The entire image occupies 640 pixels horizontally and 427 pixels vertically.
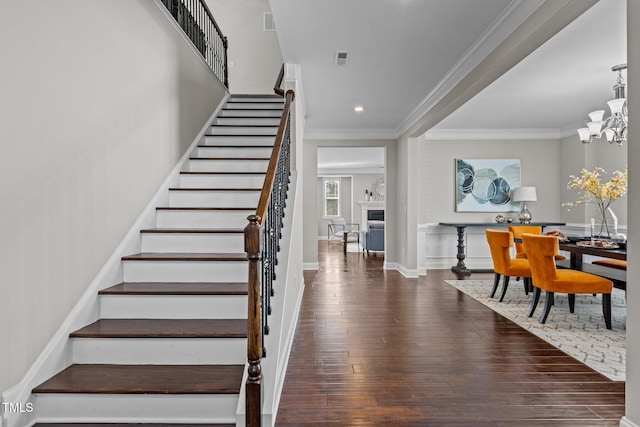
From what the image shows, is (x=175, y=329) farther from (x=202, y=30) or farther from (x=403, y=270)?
(x=403, y=270)

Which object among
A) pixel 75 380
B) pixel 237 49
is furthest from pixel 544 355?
pixel 237 49

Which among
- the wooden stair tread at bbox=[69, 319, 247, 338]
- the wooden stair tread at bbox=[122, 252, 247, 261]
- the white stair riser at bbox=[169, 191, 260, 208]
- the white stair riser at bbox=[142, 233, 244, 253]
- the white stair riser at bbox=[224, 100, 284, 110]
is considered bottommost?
the wooden stair tread at bbox=[69, 319, 247, 338]

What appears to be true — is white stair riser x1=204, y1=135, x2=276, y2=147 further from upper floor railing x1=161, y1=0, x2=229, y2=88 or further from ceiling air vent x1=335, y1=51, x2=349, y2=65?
ceiling air vent x1=335, y1=51, x2=349, y2=65

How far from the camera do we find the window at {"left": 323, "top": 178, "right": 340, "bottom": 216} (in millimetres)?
13562

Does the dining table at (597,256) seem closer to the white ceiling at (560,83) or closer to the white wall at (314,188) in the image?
the white ceiling at (560,83)

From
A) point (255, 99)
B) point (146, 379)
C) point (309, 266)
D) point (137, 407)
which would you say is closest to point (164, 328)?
point (146, 379)

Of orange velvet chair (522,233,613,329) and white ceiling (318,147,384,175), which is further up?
white ceiling (318,147,384,175)

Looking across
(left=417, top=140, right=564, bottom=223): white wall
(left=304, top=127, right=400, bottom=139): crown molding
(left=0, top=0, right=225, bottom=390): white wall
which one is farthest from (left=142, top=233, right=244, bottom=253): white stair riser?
(left=417, top=140, right=564, bottom=223): white wall

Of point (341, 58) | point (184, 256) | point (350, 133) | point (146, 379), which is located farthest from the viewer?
point (350, 133)

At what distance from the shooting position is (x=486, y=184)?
23.0 ft

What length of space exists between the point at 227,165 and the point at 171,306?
77.8 inches

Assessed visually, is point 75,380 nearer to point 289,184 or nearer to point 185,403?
point 185,403

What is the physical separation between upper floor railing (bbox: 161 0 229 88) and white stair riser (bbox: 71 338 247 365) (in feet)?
9.98

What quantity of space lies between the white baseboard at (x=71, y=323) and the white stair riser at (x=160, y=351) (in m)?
0.10
